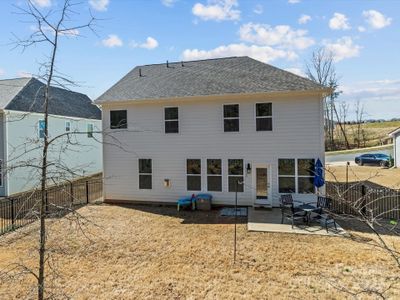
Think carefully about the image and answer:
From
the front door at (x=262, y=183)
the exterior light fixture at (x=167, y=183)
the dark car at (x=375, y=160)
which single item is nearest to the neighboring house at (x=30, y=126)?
the exterior light fixture at (x=167, y=183)

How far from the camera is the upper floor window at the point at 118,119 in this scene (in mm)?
15919

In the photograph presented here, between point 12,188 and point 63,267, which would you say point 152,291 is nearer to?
point 63,267

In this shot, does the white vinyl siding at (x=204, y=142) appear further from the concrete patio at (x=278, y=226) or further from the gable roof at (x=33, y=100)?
the gable roof at (x=33, y=100)

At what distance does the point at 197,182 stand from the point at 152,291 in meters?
8.57

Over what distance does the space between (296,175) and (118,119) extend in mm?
9885

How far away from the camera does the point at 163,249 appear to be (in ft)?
29.7

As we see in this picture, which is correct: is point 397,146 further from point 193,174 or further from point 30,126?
point 30,126

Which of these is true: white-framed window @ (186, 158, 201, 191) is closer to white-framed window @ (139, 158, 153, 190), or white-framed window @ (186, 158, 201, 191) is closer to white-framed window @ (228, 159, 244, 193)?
white-framed window @ (228, 159, 244, 193)

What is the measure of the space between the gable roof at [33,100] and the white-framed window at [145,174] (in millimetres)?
3552

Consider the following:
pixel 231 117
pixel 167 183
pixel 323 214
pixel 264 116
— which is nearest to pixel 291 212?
pixel 323 214

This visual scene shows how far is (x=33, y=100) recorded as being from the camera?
572 inches

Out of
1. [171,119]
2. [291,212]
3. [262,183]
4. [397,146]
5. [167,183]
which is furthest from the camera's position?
[397,146]

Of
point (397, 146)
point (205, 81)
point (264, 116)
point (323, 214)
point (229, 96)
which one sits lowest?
point (323, 214)

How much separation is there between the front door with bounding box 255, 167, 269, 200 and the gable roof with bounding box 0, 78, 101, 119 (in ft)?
29.7
